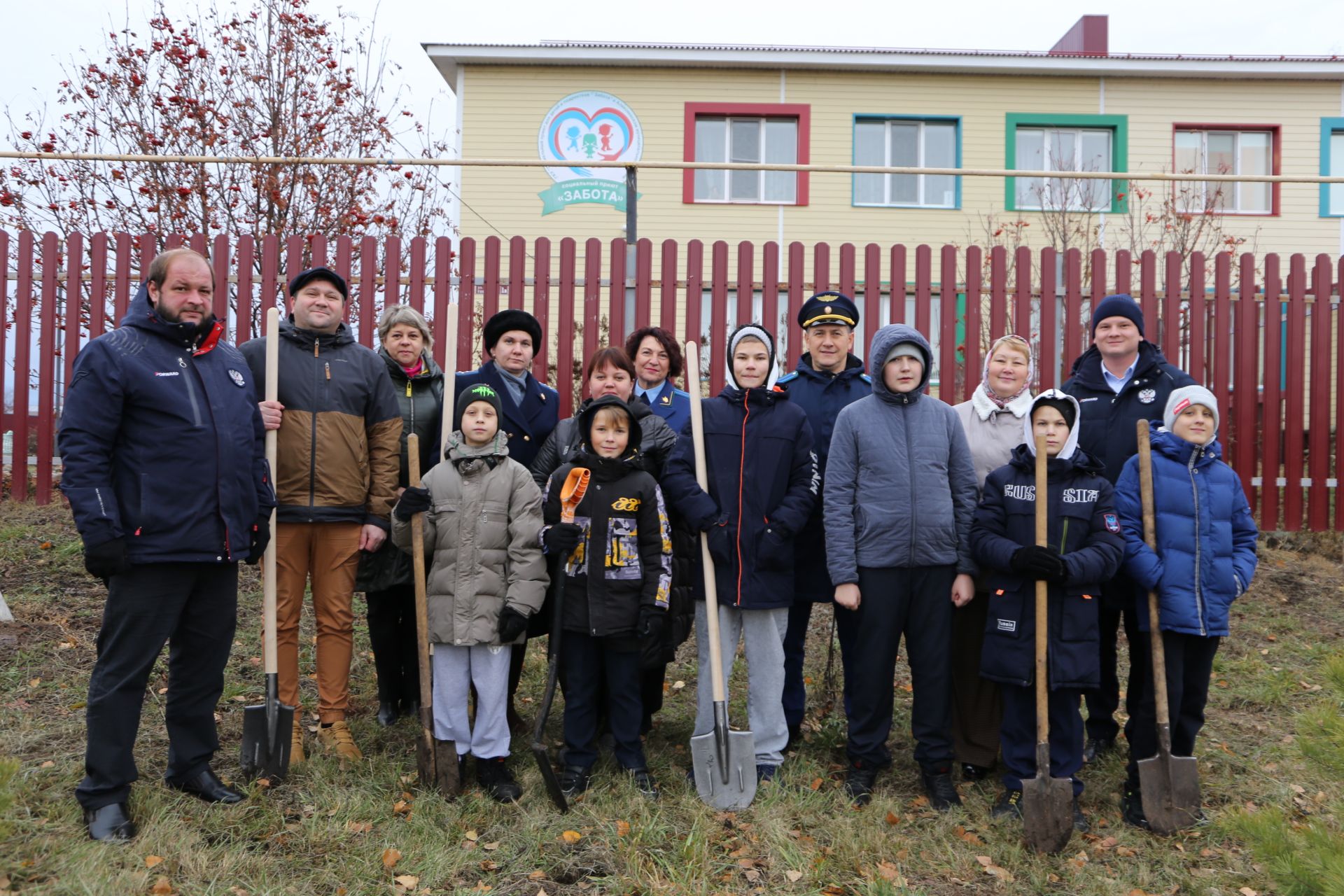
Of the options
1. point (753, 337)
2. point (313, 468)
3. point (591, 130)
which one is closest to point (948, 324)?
point (753, 337)

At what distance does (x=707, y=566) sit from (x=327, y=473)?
5.55ft

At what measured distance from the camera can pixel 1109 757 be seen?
4402 mm

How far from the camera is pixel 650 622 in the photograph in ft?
12.4

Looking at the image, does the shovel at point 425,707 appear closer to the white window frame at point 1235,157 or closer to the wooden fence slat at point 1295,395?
the wooden fence slat at point 1295,395

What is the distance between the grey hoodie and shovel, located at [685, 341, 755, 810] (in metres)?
0.53

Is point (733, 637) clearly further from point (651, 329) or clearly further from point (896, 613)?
point (651, 329)

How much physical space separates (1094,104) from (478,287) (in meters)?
11.9

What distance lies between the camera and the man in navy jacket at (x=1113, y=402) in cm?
416

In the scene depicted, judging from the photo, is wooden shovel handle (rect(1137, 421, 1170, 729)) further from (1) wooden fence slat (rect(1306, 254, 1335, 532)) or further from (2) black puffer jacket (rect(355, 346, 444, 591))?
(1) wooden fence slat (rect(1306, 254, 1335, 532))

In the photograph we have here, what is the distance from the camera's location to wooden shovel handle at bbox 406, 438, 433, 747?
3.90m

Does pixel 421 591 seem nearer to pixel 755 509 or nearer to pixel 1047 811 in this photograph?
pixel 755 509

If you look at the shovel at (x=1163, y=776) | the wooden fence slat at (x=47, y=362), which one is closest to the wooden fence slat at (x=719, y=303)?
the shovel at (x=1163, y=776)

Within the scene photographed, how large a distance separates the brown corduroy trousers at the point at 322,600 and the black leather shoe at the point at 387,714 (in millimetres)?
372

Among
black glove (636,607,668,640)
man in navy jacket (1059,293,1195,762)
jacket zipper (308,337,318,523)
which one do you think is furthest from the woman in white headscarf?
jacket zipper (308,337,318,523)
